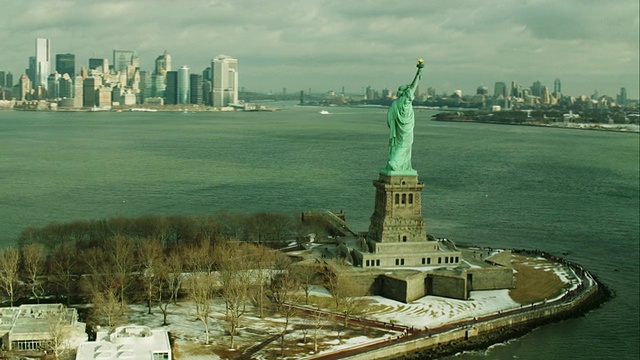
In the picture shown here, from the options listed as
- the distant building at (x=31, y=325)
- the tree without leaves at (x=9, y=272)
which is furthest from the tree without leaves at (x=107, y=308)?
the tree without leaves at (x=9, y=272)

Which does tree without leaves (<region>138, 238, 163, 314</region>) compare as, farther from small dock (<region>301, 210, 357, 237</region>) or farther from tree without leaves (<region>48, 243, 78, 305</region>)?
small dock (<region>301, 210, 357, 237</region>)

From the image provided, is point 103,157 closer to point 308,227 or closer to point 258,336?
point 308,227

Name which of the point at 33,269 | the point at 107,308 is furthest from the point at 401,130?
the point at 33,269

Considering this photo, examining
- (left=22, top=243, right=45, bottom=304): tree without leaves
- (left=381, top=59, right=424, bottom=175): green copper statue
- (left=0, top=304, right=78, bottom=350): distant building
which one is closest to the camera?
(left=0, top=304, right=78, bottom=350): distant building

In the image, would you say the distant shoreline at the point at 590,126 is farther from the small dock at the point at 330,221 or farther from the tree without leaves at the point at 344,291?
the tree without leaves at the point at 344,291

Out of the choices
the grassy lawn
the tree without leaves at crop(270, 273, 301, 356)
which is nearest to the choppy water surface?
the grassy lawn

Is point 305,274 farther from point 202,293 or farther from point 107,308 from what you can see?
point 107,308

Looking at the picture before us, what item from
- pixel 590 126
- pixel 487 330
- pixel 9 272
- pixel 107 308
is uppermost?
pixel 590 126

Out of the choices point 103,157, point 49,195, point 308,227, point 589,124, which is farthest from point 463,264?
point 589,124
